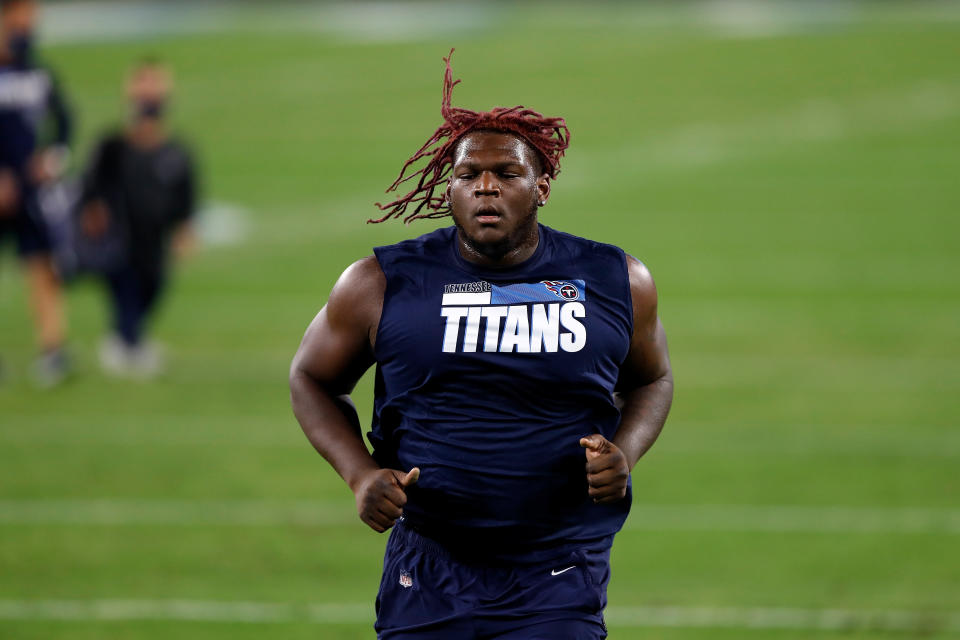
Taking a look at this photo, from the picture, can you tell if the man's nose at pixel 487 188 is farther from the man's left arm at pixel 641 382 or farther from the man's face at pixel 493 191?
the man's left arm at pixel 641 382

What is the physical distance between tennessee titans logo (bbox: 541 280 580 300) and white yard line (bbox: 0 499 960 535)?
13.7 feet

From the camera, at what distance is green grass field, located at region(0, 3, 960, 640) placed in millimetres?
7137

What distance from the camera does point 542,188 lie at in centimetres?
414

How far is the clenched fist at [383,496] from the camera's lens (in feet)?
12.5

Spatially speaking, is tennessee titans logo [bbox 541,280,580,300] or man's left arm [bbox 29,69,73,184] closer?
tennessee titans logo [bbox 541,280,580,300]

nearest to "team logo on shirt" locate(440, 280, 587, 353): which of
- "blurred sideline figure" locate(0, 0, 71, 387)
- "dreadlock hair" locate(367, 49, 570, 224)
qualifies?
"dreadlock hair" locate(367, 49, 570, 224)

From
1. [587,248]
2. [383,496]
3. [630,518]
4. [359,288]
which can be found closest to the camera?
[383,496]

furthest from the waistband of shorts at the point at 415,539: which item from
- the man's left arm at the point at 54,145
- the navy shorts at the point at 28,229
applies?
the man's left arm at the point at 54,145

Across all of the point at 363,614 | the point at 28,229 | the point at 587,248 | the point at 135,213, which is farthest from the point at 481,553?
the point at 135,213

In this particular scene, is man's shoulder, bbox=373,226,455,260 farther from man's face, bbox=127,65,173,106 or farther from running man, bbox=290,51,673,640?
man's face, bbox=127,65,173,106

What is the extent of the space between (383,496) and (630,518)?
4.60 metres

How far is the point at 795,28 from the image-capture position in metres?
33.5

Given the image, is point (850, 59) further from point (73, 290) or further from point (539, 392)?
point (539, 392)

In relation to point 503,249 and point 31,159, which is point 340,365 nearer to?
point 503,249
